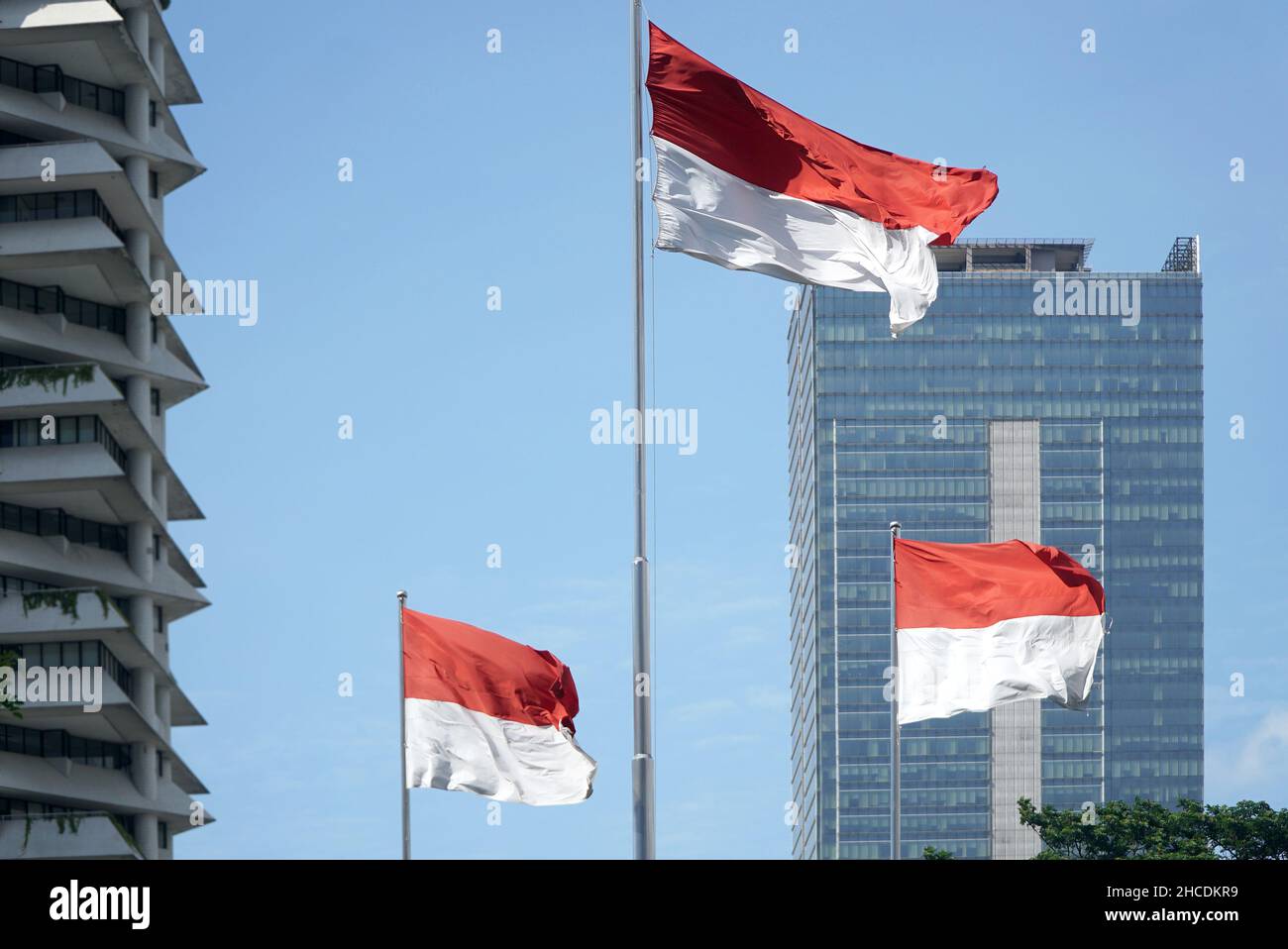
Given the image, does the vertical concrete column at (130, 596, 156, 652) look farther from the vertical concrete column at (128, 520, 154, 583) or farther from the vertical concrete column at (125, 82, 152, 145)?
the vertical concrete column at (125, 82, 152, 145)

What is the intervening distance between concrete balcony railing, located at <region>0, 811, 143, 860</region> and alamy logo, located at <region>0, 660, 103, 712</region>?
3.67 metres

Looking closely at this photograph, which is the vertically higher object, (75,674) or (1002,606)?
(1002,606)

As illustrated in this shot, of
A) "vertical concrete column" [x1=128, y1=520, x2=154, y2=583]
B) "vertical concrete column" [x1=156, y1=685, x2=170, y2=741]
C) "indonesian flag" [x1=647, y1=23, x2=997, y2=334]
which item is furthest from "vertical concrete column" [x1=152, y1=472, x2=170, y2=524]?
"indonesian flag" [x1=647, y1=23, x2=997, y2=334]

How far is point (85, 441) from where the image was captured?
71500 mm

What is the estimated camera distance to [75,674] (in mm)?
69125

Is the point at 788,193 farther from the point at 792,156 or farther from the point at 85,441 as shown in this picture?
the point at 85,441

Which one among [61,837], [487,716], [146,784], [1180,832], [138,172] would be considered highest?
[138,172]

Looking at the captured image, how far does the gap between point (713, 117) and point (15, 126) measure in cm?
4907

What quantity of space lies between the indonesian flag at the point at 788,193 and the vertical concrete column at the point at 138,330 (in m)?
48.2

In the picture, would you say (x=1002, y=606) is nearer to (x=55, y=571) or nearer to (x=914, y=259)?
(x=914, y=259)
